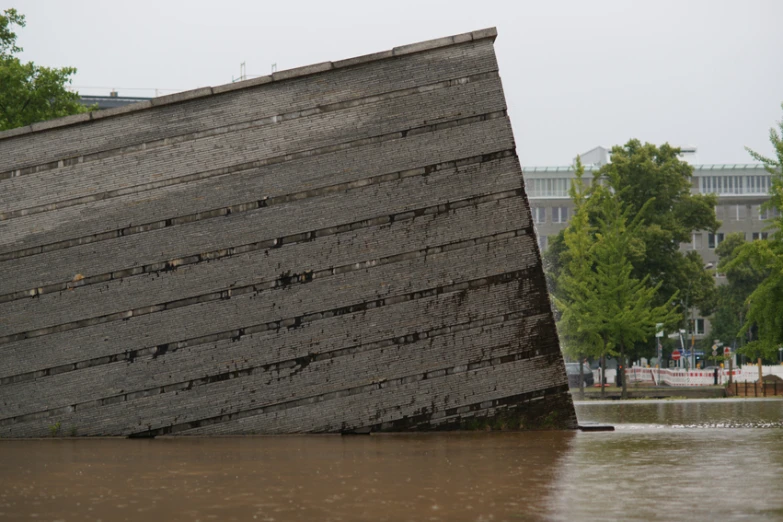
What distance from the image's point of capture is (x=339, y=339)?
16.2 m

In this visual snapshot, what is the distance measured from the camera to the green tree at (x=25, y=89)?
3262 centimetres

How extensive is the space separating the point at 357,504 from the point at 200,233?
9.22 meters

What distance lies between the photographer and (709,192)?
355ft

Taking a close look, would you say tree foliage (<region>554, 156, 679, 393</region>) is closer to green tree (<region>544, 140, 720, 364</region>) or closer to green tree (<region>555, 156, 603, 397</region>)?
green tree (<region>555, 156, 603, 397</region>)

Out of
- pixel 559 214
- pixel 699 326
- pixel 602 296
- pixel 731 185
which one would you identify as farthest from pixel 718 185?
pixel 602 296

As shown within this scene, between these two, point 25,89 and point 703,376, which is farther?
point 703,376

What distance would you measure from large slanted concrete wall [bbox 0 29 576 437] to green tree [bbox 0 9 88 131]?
670 inches

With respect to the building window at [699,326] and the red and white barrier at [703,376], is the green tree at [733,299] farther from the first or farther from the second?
the red and white barrier at [703,376]

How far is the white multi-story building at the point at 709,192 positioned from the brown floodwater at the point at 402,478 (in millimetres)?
88650

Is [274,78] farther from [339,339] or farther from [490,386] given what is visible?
[490,386]

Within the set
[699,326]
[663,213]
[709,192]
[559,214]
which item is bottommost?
[699,326]

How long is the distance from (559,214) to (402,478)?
98377 mm

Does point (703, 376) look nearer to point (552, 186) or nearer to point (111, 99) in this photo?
point (111, 99)

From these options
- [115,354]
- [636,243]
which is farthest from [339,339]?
[636,243]
